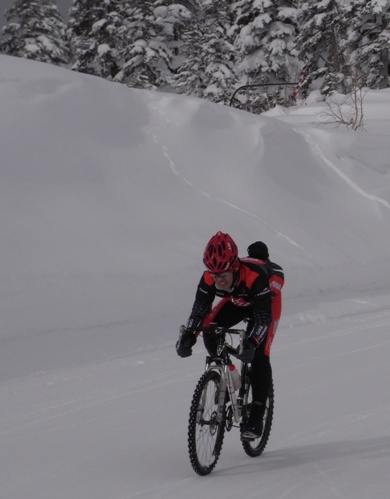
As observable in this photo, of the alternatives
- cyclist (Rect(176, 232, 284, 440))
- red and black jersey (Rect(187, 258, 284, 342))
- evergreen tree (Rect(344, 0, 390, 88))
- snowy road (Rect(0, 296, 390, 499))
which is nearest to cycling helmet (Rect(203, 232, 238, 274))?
cyclist (Rect(176, 232, 284, 440))

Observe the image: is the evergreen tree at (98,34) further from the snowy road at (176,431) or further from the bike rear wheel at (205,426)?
the bike rear wheel at (205,426)

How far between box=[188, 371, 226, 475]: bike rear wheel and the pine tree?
4084 centimetres

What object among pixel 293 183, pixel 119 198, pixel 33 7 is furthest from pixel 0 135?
pixel 33 7

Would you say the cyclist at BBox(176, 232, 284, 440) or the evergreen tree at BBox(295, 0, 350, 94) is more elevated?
the cyclist at BBox(176, 232, 284, 440)

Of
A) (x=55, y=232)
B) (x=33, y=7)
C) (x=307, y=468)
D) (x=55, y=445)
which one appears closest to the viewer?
(x=307, y=468)

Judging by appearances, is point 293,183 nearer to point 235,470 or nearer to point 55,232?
point 55,232

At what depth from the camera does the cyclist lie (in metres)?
5.14

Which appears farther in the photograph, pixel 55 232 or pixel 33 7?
pixel 33 7

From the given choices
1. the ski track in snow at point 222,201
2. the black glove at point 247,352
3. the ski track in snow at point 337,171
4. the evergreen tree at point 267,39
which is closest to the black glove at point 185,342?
the black glove at point 247,352

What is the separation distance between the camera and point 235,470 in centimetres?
548

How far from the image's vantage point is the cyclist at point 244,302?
5.14 meters

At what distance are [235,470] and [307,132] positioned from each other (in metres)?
16.0

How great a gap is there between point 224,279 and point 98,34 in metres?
39.7

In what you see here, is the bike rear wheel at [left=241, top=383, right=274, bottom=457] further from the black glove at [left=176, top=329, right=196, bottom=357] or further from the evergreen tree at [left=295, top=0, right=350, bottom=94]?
the evergreen tree at [left=295, top=0, right=350, bottom=94]
